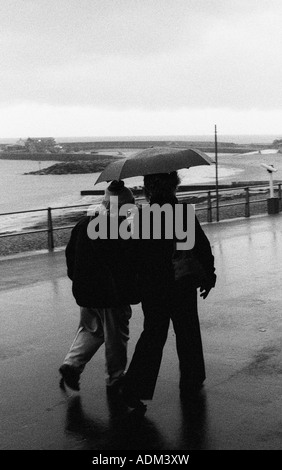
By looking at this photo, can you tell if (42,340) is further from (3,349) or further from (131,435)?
(131,435)

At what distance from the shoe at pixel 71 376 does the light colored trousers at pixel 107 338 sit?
34 millimetres

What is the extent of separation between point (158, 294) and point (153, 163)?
3.15 ft

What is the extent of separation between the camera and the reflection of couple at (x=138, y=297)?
5.29m

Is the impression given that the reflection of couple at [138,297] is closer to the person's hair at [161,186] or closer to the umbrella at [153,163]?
the person's hair at [161,186]

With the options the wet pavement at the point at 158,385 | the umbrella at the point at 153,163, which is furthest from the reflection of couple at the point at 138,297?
the wet pavement at the point at 158,385

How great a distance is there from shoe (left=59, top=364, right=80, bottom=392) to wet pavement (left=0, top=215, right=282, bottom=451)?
83mm

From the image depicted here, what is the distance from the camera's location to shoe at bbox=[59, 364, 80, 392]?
594 centimetres

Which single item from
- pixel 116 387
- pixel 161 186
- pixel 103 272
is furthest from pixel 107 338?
pixel 161 186

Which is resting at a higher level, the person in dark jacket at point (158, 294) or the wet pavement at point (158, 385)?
the person in dark jacket at point (158, 294)

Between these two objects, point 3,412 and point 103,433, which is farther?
point 3,412

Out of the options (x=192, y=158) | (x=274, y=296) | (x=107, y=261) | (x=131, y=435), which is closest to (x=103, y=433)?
(x=131, y=435)

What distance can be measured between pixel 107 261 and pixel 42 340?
2557mm

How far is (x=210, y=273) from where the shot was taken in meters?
5.59

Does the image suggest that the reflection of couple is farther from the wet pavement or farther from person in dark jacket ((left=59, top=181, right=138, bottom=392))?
the wet pavement
